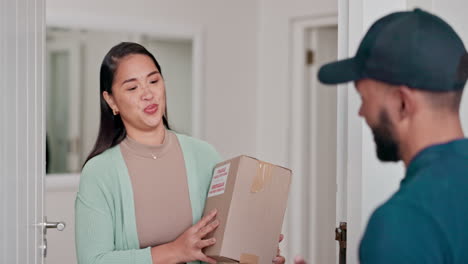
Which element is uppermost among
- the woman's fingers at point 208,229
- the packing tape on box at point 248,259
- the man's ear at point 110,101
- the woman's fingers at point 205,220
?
the man's ear at point 110,101

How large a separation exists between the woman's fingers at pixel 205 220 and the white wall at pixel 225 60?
94.8 inches

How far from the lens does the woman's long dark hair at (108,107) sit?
1812mm

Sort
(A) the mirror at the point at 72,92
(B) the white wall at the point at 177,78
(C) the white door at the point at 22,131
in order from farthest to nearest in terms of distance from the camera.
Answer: (B) the white wall at the point at 177,78 < (A) the mirror at the point at 72,92 < (C) the white door at the point at 22,131

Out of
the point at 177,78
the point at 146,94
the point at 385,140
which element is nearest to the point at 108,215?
the point at 146,94

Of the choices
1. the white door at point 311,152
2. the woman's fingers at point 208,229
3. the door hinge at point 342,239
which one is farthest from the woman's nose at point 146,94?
the white door at point 311,152

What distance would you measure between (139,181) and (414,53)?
981 mm

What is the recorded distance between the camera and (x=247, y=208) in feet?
5.60

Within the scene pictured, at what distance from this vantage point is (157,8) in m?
3.96

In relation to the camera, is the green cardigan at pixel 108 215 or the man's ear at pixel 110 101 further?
the man's ear at pixel 110 101

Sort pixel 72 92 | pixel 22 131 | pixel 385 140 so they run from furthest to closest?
pixel 72 92 < pixel 22 131 < pixel 385 140

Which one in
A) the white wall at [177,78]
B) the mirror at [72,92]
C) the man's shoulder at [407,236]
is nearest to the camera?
the man's shoulder at [407,236]

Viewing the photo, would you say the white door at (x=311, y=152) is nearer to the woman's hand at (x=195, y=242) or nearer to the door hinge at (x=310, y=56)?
the door hinge at (x=310, y=56)

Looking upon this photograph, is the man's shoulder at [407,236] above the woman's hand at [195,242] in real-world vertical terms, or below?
above

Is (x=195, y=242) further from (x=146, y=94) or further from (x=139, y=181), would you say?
(x=146, y=94)
